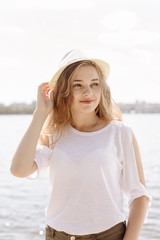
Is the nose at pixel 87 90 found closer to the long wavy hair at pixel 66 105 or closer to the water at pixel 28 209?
the long wavy hair at pixel 66 105

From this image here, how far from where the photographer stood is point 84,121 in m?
2.60

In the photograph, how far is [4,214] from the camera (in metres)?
7.85

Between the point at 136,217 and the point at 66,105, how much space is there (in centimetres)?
86

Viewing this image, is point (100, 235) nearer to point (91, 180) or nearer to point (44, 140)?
point (91, 180)

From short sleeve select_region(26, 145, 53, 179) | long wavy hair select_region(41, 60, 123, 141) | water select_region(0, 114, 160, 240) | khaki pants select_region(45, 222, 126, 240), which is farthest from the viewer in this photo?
water select_region(0, 114, 160, 240)

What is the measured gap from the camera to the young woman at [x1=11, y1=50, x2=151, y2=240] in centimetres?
232

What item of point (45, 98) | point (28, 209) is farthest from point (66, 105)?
point (28, 209)

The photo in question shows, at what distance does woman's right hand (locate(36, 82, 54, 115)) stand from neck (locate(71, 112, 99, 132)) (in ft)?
0.66

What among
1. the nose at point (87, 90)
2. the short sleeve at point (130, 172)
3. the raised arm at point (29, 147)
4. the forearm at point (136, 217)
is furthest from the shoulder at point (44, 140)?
the forearm at point (136, 217)

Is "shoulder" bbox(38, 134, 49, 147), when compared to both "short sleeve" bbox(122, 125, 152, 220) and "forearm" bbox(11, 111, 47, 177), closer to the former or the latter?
"forearm" bbox(11, 111, 47, 177)

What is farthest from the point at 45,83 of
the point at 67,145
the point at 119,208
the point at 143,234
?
the point at 143,234

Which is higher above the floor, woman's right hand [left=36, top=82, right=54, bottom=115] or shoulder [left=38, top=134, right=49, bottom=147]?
woman's right hand [left=36, top=82, right=54, bottom=115]

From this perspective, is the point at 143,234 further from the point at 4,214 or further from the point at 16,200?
the point at 16,200

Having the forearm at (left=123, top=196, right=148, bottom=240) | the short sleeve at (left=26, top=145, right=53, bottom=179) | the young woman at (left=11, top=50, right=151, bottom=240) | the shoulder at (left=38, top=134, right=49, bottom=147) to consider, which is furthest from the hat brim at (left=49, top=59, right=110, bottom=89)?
the forearm at (left=123, top=196, right=148, bottom=240)
